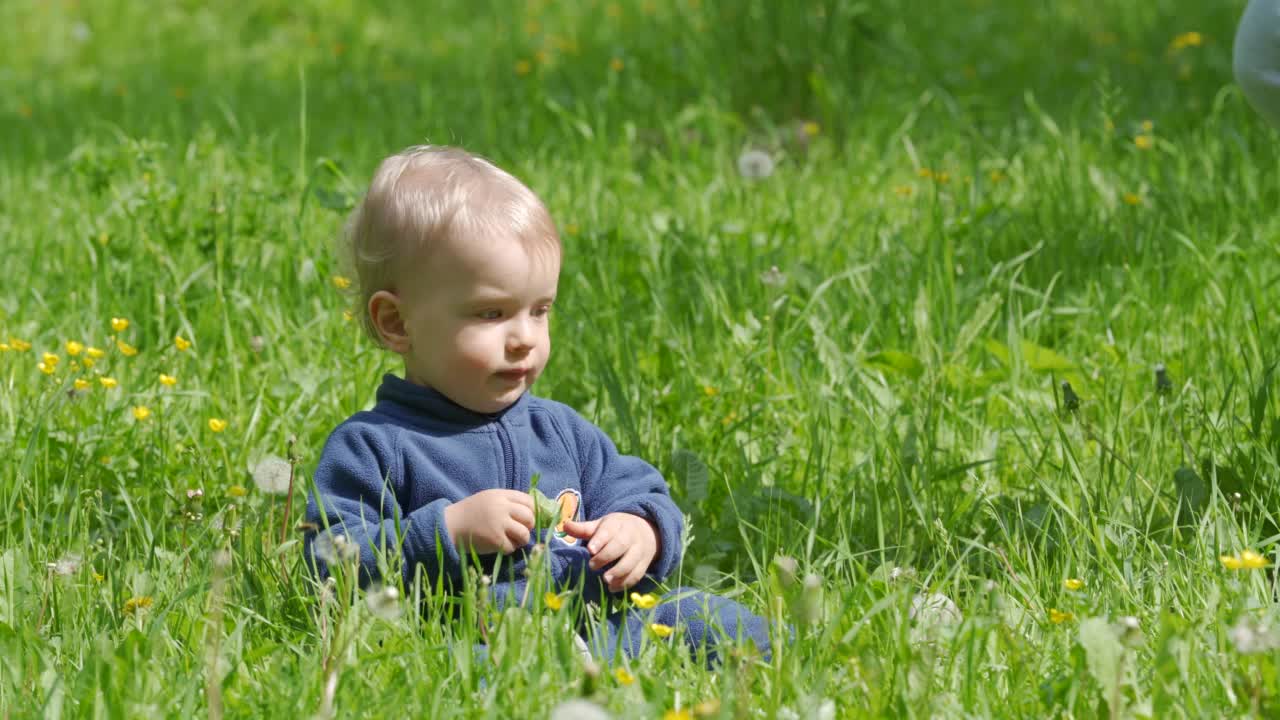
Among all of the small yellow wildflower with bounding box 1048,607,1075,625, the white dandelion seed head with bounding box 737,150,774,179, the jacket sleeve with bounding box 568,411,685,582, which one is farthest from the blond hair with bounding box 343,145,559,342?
the white dandelion seed head with bounding box 737,150,774,179

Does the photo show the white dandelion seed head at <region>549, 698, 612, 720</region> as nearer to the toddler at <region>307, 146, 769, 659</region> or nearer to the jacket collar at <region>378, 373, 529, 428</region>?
the toddler at <region>307, 146, 769, 659</region>

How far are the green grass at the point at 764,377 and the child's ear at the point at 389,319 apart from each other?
30cm

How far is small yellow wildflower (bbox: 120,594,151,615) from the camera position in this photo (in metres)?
2.04

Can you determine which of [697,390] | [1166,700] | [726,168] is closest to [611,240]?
[697,390]

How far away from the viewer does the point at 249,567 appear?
222 cm

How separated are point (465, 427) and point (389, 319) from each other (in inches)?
7.7

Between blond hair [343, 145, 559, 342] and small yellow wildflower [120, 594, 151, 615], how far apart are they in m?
0.51

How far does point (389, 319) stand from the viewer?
7.22ft

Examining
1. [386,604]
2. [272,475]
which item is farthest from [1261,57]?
[272,475]

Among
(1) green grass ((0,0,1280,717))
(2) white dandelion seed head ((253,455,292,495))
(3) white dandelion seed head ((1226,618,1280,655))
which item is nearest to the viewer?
(3) white dandelion seed head ((1226,618,1280,655))

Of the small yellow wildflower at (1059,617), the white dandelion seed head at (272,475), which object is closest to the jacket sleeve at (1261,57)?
the small yellow wildflower at (1059,617)

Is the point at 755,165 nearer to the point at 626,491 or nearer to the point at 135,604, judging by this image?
the point at 626,491

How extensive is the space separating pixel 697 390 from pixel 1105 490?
2.71 feet

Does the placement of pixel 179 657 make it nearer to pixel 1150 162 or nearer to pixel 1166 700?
pixel 1166 700
